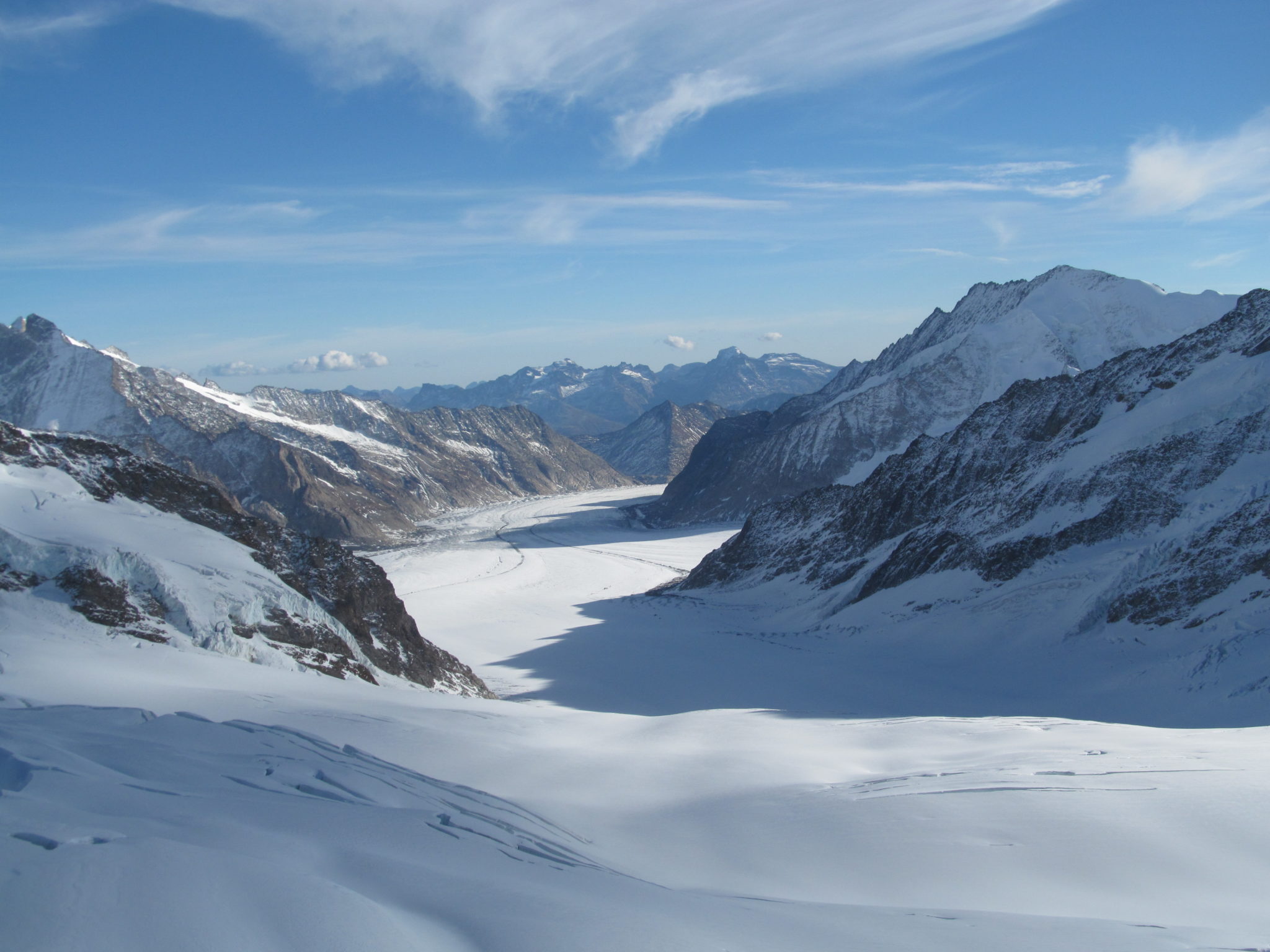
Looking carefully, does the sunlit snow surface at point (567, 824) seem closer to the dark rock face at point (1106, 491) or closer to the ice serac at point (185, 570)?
the ice serac at point (185, 570)

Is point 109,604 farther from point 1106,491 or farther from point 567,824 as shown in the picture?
point 1106,491

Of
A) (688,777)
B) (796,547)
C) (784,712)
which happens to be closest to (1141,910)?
(688,777)

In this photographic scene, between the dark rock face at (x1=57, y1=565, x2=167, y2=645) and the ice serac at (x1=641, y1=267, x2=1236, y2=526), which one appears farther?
the ice serac at (x1=641, y1=267, x2=1236, y2=526)

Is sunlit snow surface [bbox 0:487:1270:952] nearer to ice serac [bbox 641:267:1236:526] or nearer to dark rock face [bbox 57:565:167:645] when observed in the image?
dark rock face [bbox 57:565:167:645]

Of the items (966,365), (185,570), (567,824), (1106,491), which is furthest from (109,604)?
(966,365)

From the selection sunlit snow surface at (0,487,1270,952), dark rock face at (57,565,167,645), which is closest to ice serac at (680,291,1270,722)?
sunlit snow surface at (0,487,1270,952)

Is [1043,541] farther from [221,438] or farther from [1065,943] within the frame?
[221,438]

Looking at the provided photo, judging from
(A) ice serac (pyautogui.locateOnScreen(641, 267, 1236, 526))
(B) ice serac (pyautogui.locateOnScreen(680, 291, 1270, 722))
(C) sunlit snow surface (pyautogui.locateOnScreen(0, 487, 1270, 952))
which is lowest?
(C) sunlit snow surface (pyautogui.locateOnScreen(0, 487, 1270, 952))

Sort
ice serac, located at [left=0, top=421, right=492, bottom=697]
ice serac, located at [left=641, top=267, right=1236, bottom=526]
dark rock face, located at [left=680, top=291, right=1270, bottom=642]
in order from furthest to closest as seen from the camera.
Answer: ice serac, located at [left=641, top=267, right=1236, bottom=526]
dark rock face, located at [left=680, top=291, right=1270, bottom=642]
ice serac, located at [left=0, top=421, right=492, bottom=697]
